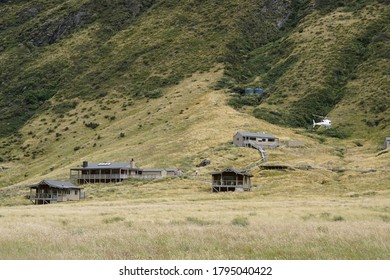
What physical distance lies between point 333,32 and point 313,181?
96.0 m

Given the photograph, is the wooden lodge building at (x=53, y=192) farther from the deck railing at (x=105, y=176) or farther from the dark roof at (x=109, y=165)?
the deck railing at (x=105, y=176)

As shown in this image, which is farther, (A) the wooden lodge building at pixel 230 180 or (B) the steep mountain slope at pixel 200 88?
(B) the steep mountain slope at pixel 200 88

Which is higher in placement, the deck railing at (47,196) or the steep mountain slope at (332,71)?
the steep mountain slope at (332,71)

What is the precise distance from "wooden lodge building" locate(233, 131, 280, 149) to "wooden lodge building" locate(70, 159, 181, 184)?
16957 millimetres

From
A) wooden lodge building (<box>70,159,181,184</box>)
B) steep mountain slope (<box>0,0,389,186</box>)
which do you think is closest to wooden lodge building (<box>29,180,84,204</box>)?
wooden lodge building (<box>70,159,181,184</box>)

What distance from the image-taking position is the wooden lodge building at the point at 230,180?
79.6 m

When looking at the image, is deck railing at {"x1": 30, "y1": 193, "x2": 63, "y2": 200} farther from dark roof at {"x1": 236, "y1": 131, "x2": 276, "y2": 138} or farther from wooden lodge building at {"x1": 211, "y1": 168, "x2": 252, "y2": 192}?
dark roof at {"x1": 236, "y1": 131, "x2": 276, "y2": 138}

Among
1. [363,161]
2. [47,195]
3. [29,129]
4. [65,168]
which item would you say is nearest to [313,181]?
[363,161]

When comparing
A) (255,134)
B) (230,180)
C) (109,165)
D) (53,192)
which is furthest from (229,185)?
(53,192)

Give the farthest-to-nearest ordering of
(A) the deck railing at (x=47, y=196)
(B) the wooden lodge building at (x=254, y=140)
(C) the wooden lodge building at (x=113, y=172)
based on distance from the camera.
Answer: (B) the wooden lodge building at (x=254, y=140) < (C) the wooden lodge building at (x=113, y=172) < (A) the deck railing at (x=47, y=196)

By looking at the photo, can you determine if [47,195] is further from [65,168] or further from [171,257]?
[171,257]

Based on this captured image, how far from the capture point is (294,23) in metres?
189

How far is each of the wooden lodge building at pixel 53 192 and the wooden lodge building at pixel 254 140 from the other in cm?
3271

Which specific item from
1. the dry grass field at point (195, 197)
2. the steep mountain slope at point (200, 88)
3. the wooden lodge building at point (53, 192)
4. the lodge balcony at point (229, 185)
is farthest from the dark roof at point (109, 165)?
the lodge balcony at point (229, 185)
